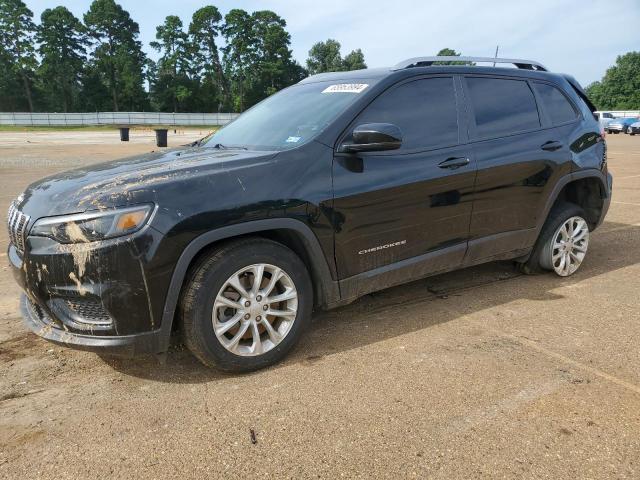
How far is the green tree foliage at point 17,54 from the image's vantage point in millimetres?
70000

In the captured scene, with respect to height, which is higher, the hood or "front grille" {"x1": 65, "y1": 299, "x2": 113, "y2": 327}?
the hood

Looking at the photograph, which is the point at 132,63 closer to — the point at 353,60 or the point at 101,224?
the point at 353,60

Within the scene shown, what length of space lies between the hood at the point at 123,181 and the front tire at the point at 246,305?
44 centimetres

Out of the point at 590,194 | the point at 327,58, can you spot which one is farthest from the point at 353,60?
the point at 590,194

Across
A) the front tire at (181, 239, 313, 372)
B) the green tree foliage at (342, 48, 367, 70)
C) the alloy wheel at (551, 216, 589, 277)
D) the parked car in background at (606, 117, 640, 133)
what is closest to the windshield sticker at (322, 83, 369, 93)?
the front tire at (181, 239, 313, 372)

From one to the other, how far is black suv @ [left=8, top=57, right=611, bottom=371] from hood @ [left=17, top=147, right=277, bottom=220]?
0.4 inches

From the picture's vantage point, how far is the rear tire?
435 cm

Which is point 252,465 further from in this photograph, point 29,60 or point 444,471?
point 29,60

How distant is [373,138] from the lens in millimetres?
2961

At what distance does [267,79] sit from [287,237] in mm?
84377

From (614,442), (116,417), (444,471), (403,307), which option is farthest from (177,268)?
(614,442)

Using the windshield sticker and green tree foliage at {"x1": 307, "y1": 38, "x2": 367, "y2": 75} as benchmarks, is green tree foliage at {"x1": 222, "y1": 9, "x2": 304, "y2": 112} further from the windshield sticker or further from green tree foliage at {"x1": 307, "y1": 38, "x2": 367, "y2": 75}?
the windshield sticker

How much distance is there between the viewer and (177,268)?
2541mm

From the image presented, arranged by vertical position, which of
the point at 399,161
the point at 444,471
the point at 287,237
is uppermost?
the point at 399,161
